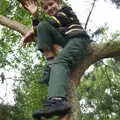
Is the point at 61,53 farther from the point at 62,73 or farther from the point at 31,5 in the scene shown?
the point at 31,5

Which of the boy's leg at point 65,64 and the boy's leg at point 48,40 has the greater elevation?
the boy's leg at point 48,40

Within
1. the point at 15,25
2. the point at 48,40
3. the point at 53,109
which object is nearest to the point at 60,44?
the point at 48,40

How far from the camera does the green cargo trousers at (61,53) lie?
10.0 ft

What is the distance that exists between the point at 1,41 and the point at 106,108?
6.13 feet

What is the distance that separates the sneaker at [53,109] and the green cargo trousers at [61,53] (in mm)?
62

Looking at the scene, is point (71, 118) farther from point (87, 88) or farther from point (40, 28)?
point (87, 88)

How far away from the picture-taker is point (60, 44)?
3605 mm

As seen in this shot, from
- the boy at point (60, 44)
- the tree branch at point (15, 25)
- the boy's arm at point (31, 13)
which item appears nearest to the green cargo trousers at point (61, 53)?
the boy at point (60, 44)

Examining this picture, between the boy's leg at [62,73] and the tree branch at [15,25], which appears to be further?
the tree branch at [15,25]

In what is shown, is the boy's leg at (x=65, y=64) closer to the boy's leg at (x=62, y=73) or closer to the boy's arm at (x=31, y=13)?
the boy's leg at (x=62, y=73)

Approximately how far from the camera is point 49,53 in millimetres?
3525

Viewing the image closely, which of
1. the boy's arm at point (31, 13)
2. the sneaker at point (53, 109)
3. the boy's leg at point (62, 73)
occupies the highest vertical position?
the boy's arm at point (31, 13)

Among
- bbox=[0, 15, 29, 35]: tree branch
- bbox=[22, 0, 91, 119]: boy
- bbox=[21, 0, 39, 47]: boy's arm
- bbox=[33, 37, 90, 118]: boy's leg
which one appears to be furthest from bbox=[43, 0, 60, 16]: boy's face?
bbox=[0, 15, 29, 35]: tree branch

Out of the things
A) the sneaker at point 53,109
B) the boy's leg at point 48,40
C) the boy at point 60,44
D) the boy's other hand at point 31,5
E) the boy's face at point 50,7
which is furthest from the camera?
the boy's face at point 50,7
